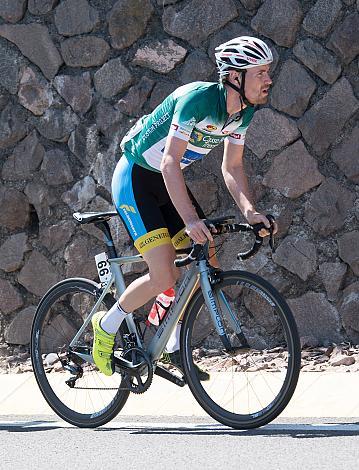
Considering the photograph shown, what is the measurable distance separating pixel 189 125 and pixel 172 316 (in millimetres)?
988

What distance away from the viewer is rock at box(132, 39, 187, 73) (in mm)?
8367

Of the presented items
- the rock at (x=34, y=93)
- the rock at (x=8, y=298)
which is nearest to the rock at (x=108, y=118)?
the rock at (x=34, y=93)

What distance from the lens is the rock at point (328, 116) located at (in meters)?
7.93

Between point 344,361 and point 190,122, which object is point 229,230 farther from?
point 344,361

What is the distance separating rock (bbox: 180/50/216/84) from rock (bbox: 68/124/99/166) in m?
0.75

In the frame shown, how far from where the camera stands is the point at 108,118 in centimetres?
855

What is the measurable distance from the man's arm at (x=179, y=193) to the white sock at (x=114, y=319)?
686 millimetres

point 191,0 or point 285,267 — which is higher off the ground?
point 191,0

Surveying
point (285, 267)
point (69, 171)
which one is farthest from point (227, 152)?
point (69, 171)

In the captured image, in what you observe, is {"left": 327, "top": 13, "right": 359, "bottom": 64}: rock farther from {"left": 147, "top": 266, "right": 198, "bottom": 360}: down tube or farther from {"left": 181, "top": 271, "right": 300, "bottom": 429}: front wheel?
{"left": 147, "top": 266, "right": 198, "bottom": 360}: down tube

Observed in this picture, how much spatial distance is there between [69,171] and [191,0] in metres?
1.42

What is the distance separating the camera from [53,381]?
7.04 metres

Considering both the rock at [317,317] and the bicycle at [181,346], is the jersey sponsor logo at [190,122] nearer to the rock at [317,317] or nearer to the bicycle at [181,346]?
the bicycle at [181,346]

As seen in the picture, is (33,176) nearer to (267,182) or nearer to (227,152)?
(267,182)
